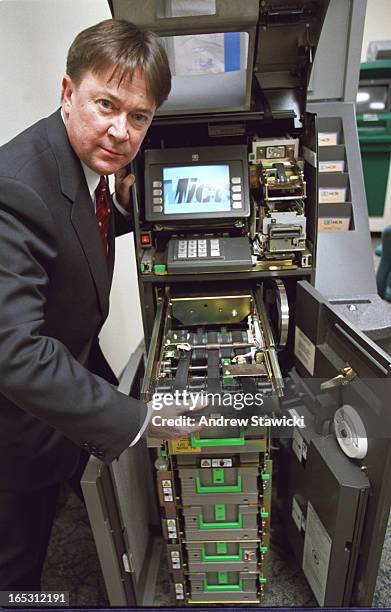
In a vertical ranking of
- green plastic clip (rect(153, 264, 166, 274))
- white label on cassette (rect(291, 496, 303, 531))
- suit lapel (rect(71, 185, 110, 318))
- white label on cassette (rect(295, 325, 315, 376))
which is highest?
suit lapel (rect(71, 185, 110, 318))

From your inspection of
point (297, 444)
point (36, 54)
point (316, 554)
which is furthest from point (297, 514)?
point (36, 54)

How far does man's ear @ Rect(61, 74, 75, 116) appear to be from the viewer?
3.23 ft

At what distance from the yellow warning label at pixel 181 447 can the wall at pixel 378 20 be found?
14.8 feet

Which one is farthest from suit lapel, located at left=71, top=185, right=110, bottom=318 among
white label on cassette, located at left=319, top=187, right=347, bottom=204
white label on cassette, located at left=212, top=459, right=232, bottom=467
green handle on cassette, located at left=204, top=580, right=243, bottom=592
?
white label on cassette, located at left=319, top=187, right=347, bottom=204

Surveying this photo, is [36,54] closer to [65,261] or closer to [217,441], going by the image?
[65,261]

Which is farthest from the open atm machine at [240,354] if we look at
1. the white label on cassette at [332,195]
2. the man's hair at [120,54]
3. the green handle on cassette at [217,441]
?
the white label on cassette at [332,195]

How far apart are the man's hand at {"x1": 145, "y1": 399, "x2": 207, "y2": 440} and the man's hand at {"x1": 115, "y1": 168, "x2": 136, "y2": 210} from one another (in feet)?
2.44

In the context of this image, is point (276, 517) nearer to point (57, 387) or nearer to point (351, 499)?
point (351, 499)

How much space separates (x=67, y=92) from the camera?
3.30ft

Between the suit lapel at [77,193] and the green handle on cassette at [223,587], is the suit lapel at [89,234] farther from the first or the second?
the green handle on cassette at [223,587]

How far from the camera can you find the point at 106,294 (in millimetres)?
1178

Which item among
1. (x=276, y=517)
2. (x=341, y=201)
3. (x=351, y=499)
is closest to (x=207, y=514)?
(x=351, y=499)

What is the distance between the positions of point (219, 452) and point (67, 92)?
3.21 feet

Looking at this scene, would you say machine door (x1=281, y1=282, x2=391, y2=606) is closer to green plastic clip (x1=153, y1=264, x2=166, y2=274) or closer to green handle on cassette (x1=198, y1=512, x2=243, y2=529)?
green handle on cassette (x1=198, y1=512, x2=243, y2=529)
